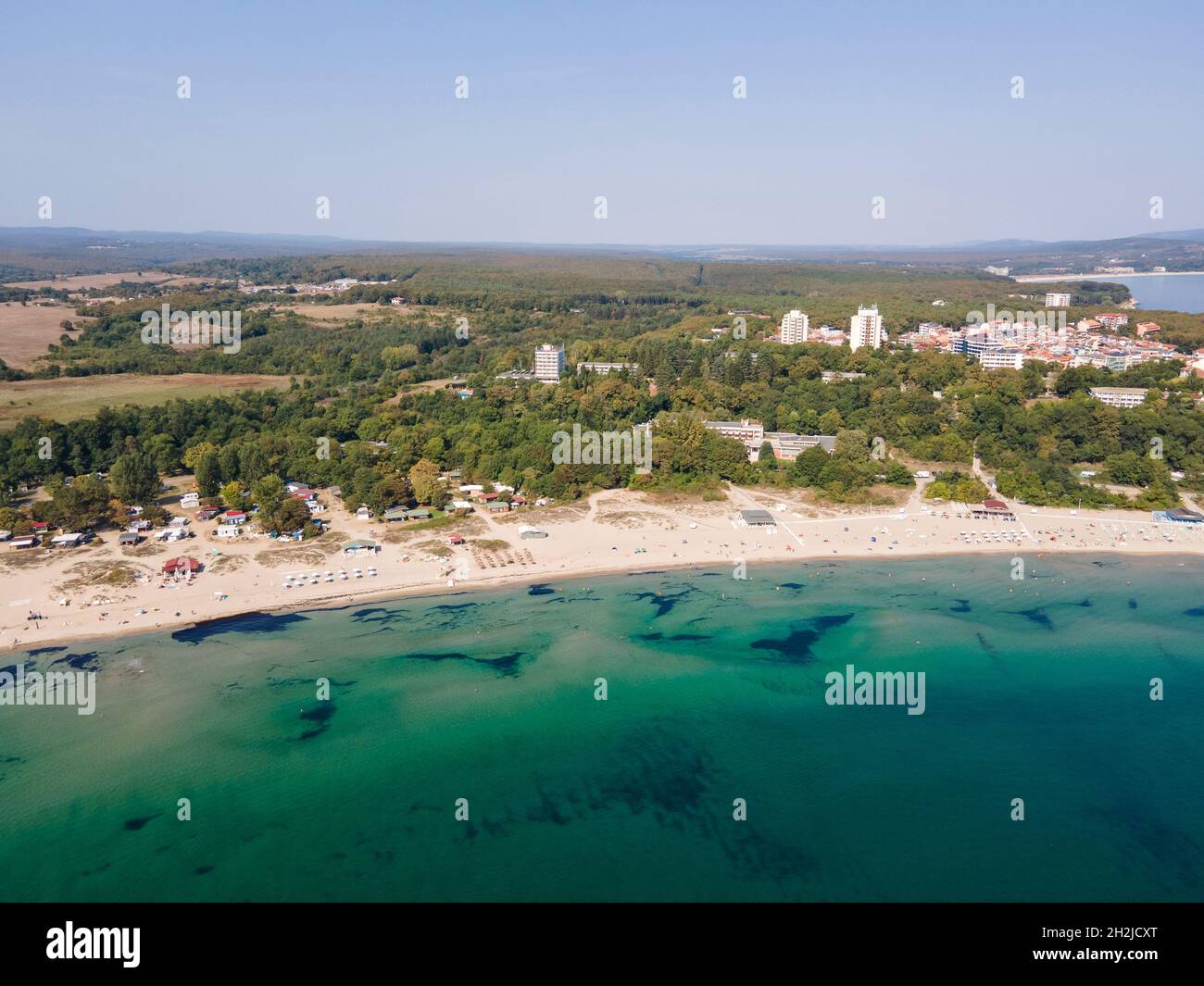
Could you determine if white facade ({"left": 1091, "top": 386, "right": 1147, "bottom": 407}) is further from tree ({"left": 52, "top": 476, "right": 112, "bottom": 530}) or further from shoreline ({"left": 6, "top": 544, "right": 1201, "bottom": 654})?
tree ({"left": 52, "top": 476, "right": 112, "bottom": 530})

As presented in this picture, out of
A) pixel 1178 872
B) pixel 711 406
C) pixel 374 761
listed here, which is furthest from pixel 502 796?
pixel 711 406

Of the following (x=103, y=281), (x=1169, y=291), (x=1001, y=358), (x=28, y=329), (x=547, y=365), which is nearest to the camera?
(x=547, y=365)

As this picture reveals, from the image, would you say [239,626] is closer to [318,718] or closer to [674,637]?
Result: [318,718]

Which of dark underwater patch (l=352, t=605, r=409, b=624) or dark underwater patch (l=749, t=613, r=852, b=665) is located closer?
dark underwater patch (l=749, t=613, r=852, b=665)

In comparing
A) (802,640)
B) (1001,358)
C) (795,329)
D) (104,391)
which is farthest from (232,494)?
(1001,358)

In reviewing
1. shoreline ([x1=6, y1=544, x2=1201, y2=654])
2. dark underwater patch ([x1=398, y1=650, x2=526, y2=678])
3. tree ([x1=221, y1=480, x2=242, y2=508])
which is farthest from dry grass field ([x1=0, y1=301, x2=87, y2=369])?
dark underwater patch ([x1=398, y1=650, x2=526, y2=678])
